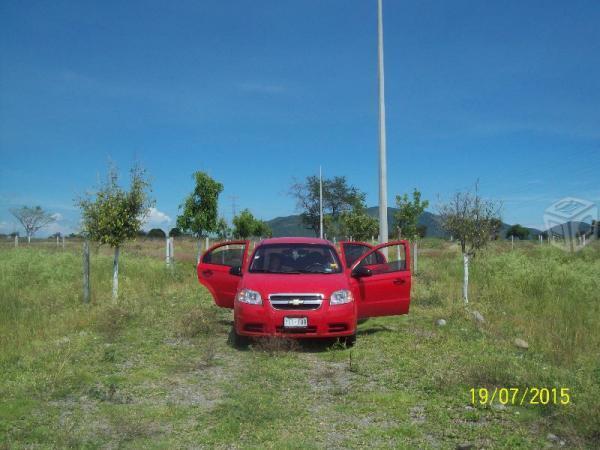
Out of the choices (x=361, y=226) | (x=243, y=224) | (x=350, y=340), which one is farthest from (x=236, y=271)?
(x=243, y=224)

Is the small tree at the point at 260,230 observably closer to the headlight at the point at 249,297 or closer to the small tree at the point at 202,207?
the small tree at the point at 202,207

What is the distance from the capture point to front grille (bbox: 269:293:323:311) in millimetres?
7926

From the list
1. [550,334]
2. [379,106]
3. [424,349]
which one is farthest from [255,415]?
[379,106]

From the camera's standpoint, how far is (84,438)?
4.51 metres

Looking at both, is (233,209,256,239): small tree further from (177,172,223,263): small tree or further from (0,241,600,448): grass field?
(0,241,600,448): grass field

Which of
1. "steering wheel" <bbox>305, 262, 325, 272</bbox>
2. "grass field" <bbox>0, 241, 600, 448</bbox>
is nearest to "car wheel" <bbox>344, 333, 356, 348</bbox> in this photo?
"grass field" <bbox>0, 241, 600, 448</bbox>

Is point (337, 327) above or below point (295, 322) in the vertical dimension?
below

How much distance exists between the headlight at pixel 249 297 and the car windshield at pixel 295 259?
2.54 feet

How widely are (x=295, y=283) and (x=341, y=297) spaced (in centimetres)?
74

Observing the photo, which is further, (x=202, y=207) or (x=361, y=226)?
(x=361, y=226)

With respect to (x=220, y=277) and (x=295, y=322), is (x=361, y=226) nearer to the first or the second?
(x=220, y=277)
